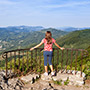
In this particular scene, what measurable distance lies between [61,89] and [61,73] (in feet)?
4.12

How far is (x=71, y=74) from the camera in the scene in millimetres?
6117

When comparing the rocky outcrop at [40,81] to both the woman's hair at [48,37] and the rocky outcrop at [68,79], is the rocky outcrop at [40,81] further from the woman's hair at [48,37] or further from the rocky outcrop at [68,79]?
the woman's hair at [48,37]

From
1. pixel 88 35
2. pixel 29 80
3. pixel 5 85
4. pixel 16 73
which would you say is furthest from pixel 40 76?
pixel 88 35

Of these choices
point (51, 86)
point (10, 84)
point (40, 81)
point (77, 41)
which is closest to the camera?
point (10, 84)

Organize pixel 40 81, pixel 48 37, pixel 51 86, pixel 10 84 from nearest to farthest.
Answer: pixel 10 84, pixel 51 86, pixel 48 37, pixel 40 81

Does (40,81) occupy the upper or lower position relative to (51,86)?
upper

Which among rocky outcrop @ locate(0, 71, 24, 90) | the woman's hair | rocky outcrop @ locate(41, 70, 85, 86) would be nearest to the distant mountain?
rocky outcrop @ locate(41, 70, 85, 86)

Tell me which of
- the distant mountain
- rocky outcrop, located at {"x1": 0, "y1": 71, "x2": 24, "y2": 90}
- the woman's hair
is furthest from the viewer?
the distant mountain

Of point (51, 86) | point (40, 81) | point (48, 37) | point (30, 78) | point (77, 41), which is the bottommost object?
point (77, 41)

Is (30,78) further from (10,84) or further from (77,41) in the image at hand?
(77,41)

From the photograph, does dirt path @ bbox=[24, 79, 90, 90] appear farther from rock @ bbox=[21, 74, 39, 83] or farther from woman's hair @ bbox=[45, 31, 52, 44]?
woman's hair @ bbox=[45, 31, 52, 44]

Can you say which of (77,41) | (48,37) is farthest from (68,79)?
(77,41)

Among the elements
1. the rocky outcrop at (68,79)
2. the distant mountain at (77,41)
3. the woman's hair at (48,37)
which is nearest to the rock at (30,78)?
the rocky outcrop at (68,79)

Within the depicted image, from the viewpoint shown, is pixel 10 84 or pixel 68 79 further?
pixel 68 79
